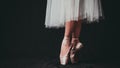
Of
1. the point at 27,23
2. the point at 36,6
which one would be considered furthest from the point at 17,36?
the point at 36,6

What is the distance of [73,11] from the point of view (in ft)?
6.57

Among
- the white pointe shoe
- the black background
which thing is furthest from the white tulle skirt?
the black background

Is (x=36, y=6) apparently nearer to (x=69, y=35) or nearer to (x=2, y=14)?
(x=2, y=14)

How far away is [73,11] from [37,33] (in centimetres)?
70

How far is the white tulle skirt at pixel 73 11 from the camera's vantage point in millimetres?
2006

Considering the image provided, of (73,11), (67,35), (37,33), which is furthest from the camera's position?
(37,33)

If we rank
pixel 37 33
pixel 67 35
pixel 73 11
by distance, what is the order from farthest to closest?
pixel 37 33 → pixel 67 35 → pixel 73 11

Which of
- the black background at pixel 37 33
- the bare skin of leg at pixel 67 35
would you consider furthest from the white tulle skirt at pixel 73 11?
the black background at pixel 37 33

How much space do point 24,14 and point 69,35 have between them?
0.66 m

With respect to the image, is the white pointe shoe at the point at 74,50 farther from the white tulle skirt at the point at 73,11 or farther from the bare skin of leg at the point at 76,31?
the white tulle skirt at the point at 73,11

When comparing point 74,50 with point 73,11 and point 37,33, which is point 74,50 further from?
point 37,33

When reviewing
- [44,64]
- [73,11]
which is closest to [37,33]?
[44,64]

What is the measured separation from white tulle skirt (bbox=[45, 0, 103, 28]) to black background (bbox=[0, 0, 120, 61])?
0.51 meters

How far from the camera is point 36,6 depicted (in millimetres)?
2615
